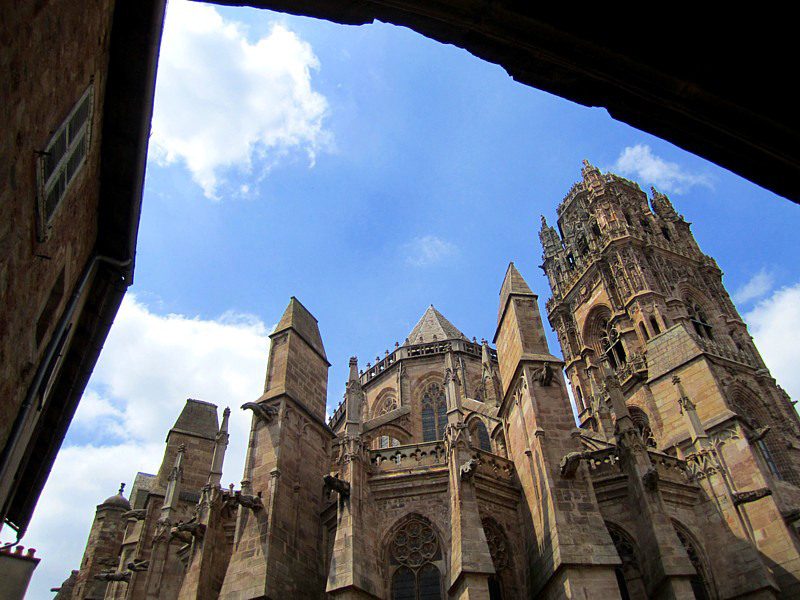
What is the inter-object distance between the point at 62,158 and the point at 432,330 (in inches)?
1140

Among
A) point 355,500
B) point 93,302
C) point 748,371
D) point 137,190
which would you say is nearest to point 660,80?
point 137,190

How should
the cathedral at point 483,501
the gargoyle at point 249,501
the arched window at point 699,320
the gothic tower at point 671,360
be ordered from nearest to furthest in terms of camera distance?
the cathedral at point 483,501
the gargoyle at point 249,501
the gothic tower at point 671,360
the arched window at point 699,320

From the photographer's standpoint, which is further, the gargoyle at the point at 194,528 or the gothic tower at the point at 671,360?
the gothic tower at the point at 671,360

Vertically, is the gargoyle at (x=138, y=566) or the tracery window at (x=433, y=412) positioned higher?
the tracery window at (x=433, y=412)

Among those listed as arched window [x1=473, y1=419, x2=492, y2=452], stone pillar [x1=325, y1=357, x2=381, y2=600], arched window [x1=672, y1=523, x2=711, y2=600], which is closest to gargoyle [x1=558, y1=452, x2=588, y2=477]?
arched window [x1=672, y1=523, x2=711, y2=600]

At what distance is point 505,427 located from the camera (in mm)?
15875

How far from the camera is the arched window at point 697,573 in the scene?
13953mm

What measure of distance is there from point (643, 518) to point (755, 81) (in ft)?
39.8

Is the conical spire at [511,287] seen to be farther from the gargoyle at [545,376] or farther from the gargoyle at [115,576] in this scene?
the gargoyle at [115,576]

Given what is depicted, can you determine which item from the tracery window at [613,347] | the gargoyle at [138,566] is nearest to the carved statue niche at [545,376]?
the gargoyle at [138,566]

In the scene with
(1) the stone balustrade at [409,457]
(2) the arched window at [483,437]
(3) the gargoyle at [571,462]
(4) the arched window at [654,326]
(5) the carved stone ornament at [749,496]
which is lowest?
(3) the gargoyle at [571,462]

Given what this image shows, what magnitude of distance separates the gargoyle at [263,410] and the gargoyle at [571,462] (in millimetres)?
6623

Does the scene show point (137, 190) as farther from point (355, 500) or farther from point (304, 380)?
point (304, 380)

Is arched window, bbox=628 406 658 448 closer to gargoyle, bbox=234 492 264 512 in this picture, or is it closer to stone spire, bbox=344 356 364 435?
stone spire, bbox=344 356 364 435
